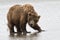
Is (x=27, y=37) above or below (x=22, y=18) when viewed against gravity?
below

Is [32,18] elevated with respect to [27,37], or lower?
elevated

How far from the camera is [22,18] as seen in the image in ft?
39.7

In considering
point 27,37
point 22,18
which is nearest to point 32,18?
point 22,18

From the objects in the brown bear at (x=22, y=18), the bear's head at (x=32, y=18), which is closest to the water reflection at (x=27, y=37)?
the brown bear at (x=22, y=18)

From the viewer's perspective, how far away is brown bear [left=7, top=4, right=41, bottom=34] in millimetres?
11931

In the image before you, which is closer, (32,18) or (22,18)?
(32,18)

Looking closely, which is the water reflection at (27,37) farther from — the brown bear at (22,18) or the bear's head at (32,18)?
the bear's head at (32,18)

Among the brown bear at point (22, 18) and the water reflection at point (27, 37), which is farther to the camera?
the brown bear at point (22, 18)

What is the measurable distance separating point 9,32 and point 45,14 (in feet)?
13.0

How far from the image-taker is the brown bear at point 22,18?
1193 cm

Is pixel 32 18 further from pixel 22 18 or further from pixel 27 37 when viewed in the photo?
pixel 27 37

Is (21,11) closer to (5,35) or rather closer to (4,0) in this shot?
(5,35)

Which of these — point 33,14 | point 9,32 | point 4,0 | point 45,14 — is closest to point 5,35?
point 9,32

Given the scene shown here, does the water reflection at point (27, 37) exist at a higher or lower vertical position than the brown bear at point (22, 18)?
lower
